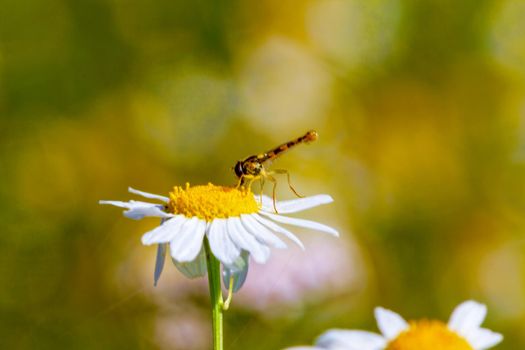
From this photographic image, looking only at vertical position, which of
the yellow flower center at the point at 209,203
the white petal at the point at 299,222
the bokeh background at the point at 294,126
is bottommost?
the white petal at the point at 299,222

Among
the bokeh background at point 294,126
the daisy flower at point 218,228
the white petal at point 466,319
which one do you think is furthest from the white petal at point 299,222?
the bokeh background at point 294,126

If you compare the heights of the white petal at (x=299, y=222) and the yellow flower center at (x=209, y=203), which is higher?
the yellow flower center at (x=209, y=203)

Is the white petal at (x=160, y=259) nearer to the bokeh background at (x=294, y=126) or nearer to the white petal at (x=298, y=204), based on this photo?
the white petal at (x=298, y=204)

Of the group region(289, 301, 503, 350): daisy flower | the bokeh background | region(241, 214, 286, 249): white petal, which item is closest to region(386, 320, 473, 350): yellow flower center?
region(289, 301, 503, 350): daisy flower

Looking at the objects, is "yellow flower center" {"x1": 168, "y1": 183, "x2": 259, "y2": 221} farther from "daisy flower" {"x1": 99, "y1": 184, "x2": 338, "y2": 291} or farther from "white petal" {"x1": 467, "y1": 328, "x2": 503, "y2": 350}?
"white petal" {"x1": 467, "y1": 328, "x2": 503, "y2": 350}

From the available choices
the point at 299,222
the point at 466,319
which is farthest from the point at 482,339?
the point at 299,222

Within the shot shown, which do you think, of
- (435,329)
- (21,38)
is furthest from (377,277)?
(435,329)
